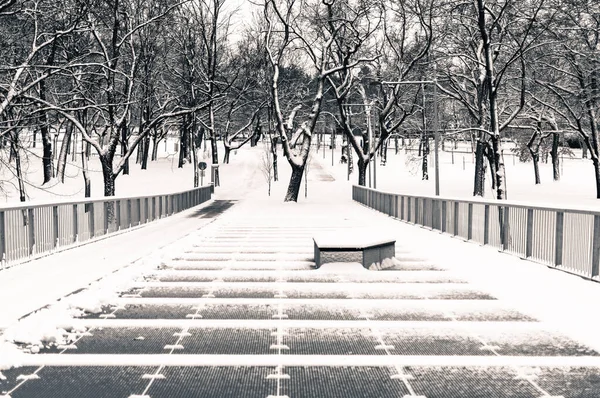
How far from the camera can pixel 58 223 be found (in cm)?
1609

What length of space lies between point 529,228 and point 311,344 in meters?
8.11

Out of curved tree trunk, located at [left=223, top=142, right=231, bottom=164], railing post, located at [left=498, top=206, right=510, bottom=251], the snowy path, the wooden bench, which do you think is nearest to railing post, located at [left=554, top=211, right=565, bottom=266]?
the snowy path

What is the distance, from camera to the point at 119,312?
9055 mm

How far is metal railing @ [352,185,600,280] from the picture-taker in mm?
11312

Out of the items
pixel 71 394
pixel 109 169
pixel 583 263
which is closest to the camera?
pixel 71 394

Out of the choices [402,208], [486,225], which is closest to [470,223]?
[486,225]

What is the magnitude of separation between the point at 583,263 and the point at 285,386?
751 cm

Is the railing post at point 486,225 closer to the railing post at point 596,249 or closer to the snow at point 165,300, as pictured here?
the snow at point 165,300

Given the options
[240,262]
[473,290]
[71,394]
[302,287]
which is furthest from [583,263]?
[71,394]

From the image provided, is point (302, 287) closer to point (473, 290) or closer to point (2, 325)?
point (473, 290)

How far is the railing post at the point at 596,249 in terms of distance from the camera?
10.8 meters

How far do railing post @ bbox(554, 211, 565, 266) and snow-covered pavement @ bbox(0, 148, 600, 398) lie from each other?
0.97 ft

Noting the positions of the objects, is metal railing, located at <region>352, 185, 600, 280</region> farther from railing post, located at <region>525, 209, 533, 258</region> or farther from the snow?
the snow

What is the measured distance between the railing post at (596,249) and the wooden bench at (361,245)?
3.88 metres
